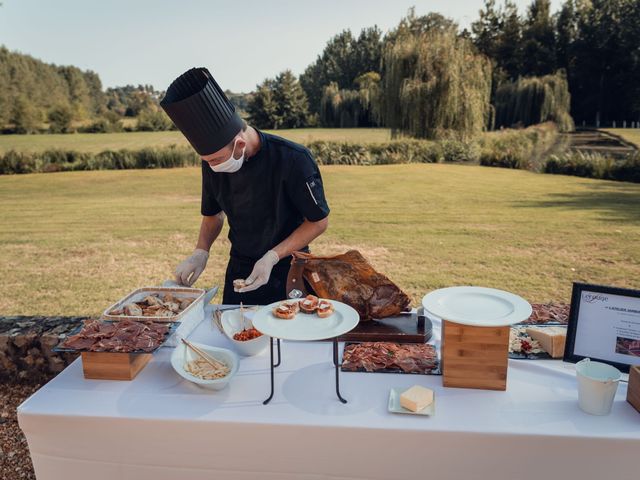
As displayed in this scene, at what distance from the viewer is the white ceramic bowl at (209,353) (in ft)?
5.02

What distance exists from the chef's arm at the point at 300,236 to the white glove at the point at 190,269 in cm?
42

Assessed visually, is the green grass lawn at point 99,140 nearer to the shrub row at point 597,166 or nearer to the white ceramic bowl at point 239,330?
the shrub row at point 597,166

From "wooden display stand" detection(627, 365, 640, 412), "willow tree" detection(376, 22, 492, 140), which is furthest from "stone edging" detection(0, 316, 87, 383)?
"willow tree" detection(376, 22, 492, 140)

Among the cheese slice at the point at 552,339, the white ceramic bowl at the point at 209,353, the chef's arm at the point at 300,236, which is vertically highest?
the chef's arm at the point at 300,236

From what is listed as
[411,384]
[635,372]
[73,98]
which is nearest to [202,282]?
[411,384]

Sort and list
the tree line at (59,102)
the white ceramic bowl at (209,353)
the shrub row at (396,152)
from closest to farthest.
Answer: the white ceramic bowl at (209,353)
the shrub row at (396,152)
the tree line at (59,102)

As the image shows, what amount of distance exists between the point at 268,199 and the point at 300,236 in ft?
0.78

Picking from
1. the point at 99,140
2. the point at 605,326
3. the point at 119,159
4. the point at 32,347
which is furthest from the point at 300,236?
the point at 99,140

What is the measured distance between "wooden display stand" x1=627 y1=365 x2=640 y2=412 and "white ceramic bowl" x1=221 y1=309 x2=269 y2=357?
1.15 metres

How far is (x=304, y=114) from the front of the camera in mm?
35938

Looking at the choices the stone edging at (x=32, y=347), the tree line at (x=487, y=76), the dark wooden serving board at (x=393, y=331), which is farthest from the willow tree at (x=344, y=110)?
the dark wooden serving board at (x=393, y=331)

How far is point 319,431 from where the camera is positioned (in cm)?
137

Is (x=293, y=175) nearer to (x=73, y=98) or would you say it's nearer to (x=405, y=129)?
(x=405, y=129)

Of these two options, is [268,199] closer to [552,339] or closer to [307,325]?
[307,325]
